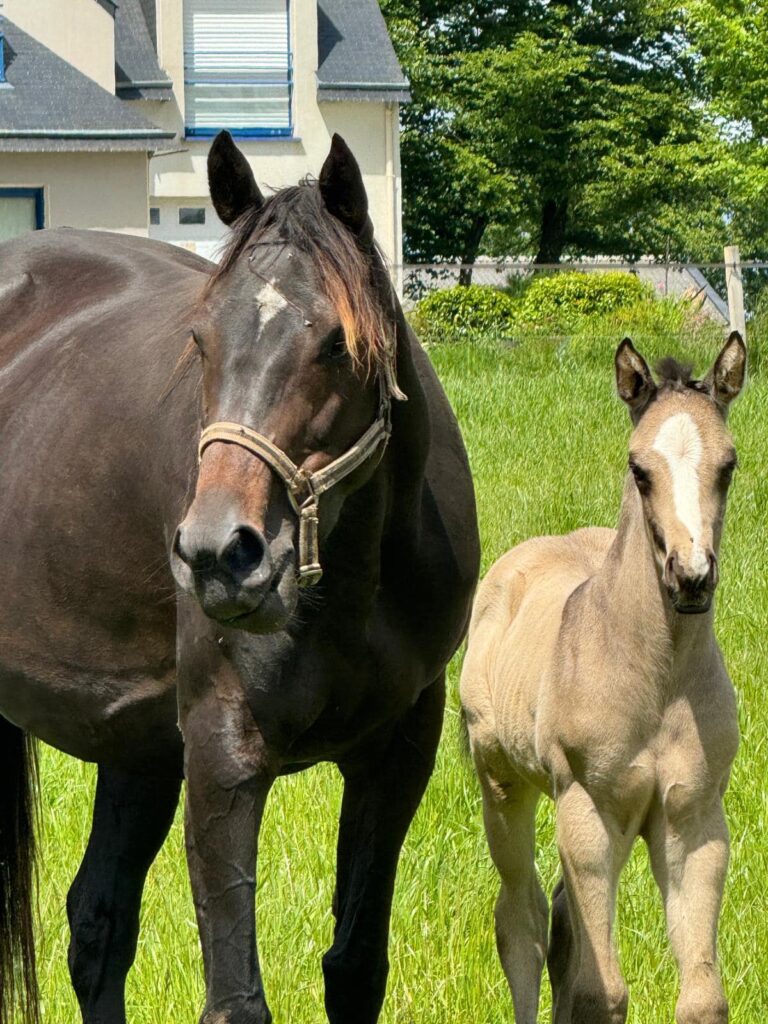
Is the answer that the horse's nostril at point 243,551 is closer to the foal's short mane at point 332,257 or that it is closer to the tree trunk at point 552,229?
the foal's short mane at point 332,257

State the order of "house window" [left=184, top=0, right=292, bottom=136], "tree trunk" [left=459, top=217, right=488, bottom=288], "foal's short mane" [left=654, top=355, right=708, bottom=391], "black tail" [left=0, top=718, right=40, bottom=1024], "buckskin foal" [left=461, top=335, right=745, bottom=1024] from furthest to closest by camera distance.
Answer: "tree trunk" [left=459, top=217, right=488, bottom=288], "house window" [left=184, top=0, right=292, bottom=136], "black tail" [left=0, top=718, right=40, bottom=1024], "foal's short mane" [left=654, top=355, right=708, bottom=391], "buckskin foal" [left=461, top=335, right=745, bottom=1024]

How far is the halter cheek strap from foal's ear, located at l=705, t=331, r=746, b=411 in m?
1.16

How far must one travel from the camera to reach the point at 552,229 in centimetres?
3694

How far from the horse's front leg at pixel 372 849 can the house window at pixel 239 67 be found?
80.8 feet

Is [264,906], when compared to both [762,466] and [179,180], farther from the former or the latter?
[179,180]

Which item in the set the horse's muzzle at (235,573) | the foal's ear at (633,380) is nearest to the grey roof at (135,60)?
the foal's ear at (633,380)

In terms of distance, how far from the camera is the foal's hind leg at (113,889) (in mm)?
3670

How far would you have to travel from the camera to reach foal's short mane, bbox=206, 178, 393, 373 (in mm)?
2582

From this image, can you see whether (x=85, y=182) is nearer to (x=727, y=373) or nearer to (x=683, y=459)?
(x=727, y=373)

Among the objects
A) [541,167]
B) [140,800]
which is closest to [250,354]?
[140,800]

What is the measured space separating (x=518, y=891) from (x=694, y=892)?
0.87 metres

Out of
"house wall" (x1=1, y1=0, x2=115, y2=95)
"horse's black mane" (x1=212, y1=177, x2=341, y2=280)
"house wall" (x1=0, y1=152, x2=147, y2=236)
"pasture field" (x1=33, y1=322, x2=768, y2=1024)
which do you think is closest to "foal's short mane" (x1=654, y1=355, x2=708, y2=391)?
"horse's black mane" (x1=212, y1=177, x2=341, y2=280)

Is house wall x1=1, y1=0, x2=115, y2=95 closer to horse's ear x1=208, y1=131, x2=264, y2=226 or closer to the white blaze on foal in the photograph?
the white blaze on foal

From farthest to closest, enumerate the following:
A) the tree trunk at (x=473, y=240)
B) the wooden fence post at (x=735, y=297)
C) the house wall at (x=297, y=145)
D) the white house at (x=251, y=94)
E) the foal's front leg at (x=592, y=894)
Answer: the tree trunk at (x=473, y=240)
the house wall at (x=297, y=145)
the white house at (x=251, y=94)
the wooden fence post at (x=735, y=297)
the foal's front leg at (x=592, y=894)
